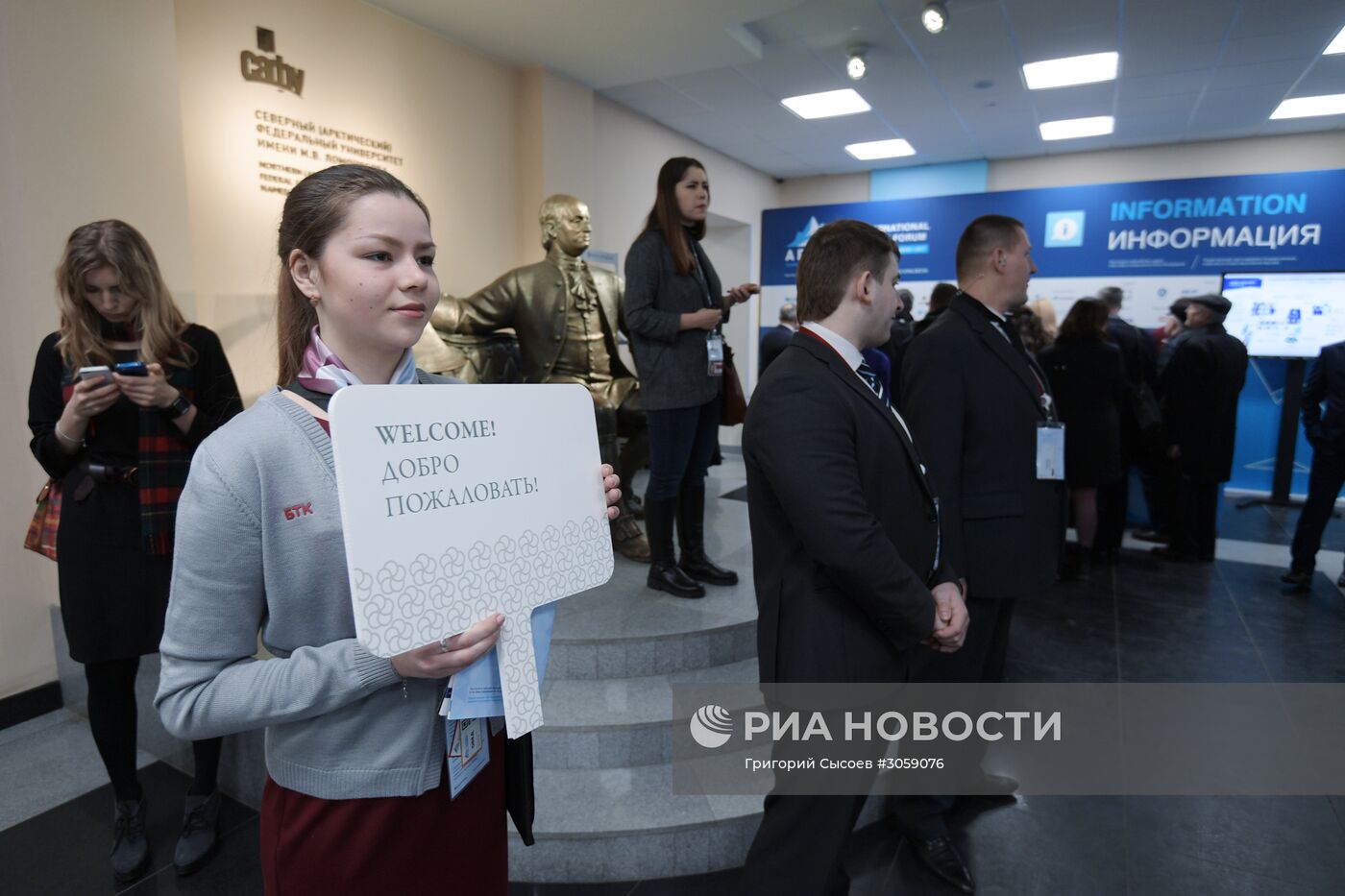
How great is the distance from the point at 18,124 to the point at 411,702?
2888 millimetres

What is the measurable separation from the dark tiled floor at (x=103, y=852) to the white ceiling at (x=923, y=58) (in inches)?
164

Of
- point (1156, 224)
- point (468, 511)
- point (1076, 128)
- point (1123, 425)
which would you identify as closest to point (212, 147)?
point (468, 511)

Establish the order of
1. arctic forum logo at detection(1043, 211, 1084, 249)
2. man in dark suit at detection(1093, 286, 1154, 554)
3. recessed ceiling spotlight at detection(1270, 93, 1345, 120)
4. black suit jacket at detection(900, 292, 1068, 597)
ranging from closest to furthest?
black suit jacket at detection(900, 292, 1068, 597), man in dark suit at detection(1093, 286, 1154, 554), recessed ceiling spotlight at detection(1270, 93, 1345, 120), arctic forum logo at detection(1043, 211, 1084, 249)

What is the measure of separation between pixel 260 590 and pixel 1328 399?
5427 millimetres

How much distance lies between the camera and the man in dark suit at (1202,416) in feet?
15.9

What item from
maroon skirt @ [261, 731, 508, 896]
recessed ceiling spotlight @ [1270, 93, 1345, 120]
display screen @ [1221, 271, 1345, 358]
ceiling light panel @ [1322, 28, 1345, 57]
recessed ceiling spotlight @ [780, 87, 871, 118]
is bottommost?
maroon skirt @ [261, 731, 508, 896]

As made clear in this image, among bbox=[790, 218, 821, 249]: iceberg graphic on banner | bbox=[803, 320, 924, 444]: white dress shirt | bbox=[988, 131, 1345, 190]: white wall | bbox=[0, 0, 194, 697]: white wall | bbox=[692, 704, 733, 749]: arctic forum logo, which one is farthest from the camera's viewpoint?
bbox=[790, 218, 821, 249]: iceberg graphic on banner

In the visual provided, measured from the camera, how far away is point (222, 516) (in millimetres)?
817

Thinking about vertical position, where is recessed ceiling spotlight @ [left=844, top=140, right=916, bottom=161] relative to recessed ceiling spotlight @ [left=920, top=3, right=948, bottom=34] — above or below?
above

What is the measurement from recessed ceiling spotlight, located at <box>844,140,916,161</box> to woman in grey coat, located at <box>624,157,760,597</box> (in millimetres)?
6314

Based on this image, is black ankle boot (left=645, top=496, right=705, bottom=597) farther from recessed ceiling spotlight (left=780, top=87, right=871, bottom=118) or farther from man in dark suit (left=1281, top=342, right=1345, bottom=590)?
recessed ceiling spotlight (left=780, top=87, right=871, bottom=118)

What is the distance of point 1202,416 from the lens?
4.89m

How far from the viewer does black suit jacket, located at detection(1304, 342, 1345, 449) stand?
4.14 m

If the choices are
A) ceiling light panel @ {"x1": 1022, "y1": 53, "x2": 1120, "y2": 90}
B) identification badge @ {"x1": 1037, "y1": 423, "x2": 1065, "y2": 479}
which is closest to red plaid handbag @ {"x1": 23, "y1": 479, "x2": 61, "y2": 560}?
identification badge @ {"x1": 1037, "y1": 423, "x2": 1065, "y2": 479}
